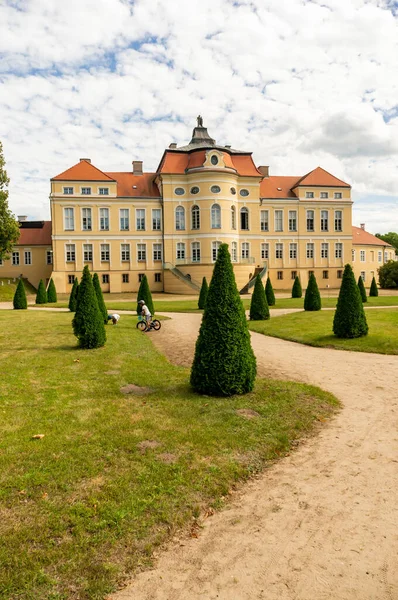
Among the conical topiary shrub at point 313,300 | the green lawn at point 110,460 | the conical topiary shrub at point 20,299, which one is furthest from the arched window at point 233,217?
the green lawn at point 110,460

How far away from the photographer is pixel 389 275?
155 feet

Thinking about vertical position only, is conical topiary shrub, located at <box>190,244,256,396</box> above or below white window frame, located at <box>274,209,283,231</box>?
below

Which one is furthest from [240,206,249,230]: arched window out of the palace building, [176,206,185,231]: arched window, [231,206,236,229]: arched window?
[176,206,185,231]: arched window

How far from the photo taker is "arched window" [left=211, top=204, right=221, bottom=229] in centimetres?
4522

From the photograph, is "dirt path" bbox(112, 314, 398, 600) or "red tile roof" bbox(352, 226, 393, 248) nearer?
"dirt path" bbox(112, 314, 398, 600)

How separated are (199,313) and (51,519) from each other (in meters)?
21.5

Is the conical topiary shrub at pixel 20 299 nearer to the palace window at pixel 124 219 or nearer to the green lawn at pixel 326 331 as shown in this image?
the green lawn at pixel 326 331

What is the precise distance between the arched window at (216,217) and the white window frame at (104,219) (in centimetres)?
1155

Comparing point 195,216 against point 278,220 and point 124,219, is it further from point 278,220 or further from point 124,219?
point 278,220

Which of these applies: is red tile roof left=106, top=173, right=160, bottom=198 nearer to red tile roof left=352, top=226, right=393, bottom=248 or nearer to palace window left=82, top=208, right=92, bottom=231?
palace window left=82, top=208, right=92, bottom=231

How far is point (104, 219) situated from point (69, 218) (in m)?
3.73

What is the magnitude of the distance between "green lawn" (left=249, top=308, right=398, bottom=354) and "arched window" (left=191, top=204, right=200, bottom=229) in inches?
1049

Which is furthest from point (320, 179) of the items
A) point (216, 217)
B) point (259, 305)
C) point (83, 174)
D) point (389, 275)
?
point (259, 305)

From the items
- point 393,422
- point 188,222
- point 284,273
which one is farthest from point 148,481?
point 284,273
